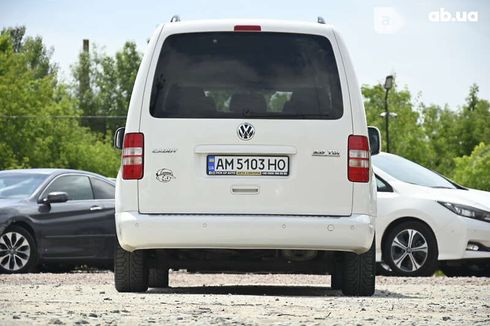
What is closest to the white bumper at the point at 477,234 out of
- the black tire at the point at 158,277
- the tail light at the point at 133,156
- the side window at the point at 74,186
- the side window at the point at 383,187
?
the side window at the point at 383,187

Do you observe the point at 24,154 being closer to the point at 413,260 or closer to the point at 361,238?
the point at 413,260

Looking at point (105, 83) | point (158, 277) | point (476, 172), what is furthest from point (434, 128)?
point (158, 277)

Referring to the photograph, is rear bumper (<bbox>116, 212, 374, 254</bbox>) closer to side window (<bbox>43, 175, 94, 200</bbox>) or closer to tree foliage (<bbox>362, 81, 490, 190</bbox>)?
side window (<bbox>43, 175, 94, 200</bbox>)

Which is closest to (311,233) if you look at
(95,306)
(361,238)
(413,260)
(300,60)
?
(361,238)

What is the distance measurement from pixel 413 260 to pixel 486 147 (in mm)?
77294

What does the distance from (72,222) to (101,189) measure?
2.86 feet

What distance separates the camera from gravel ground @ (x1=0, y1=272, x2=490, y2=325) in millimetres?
8062

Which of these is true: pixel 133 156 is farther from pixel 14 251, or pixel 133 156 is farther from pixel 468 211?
pixel 14 251

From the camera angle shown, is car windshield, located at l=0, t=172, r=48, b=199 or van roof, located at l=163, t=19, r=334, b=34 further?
car windshield, located at l=0, t=172, r=48, b=199

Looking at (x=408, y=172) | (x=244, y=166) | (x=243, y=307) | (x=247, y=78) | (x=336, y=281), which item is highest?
(x=247, y=78)

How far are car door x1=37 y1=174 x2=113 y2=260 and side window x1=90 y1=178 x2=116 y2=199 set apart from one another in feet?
0.24

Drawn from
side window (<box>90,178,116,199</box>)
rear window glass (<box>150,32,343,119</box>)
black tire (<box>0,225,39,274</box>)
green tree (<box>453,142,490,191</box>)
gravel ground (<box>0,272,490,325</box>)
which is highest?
rear window glass (<box>150,32,343,119</box>)

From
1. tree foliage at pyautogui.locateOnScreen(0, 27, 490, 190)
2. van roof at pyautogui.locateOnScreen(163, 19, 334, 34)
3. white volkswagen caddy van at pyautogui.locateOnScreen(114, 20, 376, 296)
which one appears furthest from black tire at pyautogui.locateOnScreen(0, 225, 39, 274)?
tree foliage at pyautogui.locateOnScreen(0, 27, 490, 190)

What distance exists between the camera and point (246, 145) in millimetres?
10344
